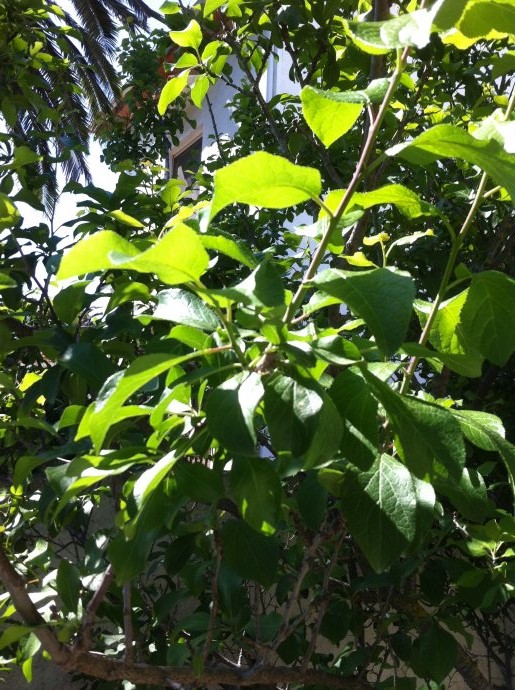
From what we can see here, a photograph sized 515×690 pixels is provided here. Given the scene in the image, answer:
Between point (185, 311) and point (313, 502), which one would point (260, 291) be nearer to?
point (185, 311)

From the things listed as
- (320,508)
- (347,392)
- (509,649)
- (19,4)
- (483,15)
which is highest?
(19,4)

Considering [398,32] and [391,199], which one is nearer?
[398,32]

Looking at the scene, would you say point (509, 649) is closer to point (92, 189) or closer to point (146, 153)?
point (92, 189)

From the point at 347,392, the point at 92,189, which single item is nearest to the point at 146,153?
the point at 92,189

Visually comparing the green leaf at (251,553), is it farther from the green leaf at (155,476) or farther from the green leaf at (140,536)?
the green leaf at (155,476)

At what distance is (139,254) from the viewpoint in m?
0.79

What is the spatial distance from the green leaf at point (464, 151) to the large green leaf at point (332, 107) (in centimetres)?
8

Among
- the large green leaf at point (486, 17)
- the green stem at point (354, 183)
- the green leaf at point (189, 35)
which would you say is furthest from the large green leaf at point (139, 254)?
the green leaf at point (189, 35)

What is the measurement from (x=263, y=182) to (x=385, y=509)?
461 millimetres

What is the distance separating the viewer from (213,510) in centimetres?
128

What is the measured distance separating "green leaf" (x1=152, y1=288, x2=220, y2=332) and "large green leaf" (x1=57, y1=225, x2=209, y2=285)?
0.16 metres

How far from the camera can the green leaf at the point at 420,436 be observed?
869 mm

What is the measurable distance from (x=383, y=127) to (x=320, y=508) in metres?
1.81

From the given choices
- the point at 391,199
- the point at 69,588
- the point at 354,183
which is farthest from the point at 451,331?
the point at 69,588
